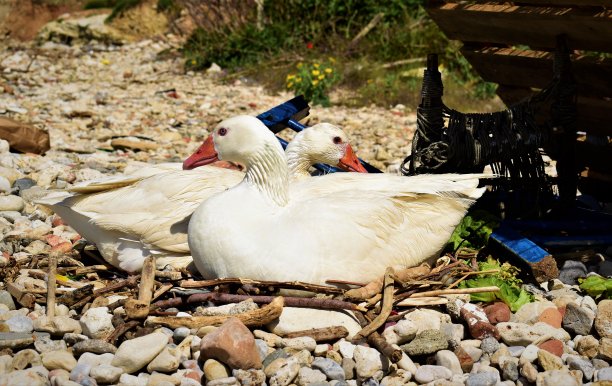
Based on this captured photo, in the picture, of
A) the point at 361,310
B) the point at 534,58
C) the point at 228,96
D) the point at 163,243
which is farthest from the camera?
the point at 228,96

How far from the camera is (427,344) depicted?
4.11 metres

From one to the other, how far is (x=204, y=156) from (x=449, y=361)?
79.1 inches

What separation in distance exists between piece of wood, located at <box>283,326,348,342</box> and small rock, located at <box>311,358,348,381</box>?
23 cm

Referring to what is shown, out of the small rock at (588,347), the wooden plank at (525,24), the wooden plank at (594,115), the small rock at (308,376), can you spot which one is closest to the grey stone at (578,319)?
the small rock at (588,347)

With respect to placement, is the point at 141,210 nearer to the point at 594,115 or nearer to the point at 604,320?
the point at 604,320

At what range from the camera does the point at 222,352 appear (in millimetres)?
3828

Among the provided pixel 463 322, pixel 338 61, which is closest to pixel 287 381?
pixel 463 322

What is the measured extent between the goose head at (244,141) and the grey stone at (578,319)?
6.01ft

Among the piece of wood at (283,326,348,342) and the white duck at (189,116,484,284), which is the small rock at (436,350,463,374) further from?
the white duck at (189,116,484,284)

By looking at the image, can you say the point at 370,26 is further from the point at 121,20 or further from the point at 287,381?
the point at 287,381

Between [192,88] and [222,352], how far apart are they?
9.27 metres

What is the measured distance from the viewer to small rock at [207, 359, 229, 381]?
3801 mm

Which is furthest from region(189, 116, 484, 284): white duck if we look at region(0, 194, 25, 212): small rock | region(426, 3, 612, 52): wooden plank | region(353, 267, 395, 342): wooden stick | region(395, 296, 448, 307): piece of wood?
region(0, 194, 25, 212): small rock

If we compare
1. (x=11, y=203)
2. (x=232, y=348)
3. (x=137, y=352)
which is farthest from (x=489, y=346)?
(x=11, y=203)
